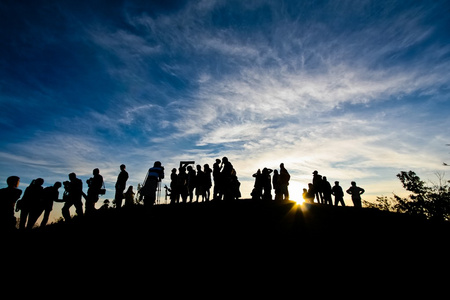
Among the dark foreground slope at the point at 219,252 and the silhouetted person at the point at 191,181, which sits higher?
the silhouetted person at the point at 191,181

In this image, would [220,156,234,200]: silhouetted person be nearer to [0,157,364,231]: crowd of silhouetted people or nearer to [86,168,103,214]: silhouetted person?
[0,157,364,231]: crowd of silhouetted people

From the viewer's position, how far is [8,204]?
14.8 feet

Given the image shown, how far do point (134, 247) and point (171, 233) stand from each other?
1.09 m

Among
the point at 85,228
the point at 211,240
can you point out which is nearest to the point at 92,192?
the point at 85,228

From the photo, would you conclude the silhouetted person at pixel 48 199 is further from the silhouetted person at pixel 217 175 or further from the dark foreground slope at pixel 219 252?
the silhouetted person at pixel 217 175

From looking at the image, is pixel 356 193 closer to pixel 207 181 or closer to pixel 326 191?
pixel 326 191

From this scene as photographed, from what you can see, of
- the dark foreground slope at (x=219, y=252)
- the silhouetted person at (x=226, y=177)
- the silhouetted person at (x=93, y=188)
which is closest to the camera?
the dark foreground slope at (x=219, y=252)

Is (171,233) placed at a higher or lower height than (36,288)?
higher

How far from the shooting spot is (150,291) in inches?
135

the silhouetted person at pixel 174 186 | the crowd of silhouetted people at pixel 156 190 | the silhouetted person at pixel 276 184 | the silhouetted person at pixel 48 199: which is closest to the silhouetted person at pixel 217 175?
the crowd of silhouetted people at pixel 156 190

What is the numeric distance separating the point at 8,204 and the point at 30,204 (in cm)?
327

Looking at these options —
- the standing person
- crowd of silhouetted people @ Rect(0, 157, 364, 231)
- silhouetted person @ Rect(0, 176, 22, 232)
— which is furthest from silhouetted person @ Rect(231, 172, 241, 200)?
silhouetted person @ Rect(0, 176, 22, 232)

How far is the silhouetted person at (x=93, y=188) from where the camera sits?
8750 millimetres

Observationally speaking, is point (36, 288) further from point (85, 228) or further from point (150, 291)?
point (85, 228)
